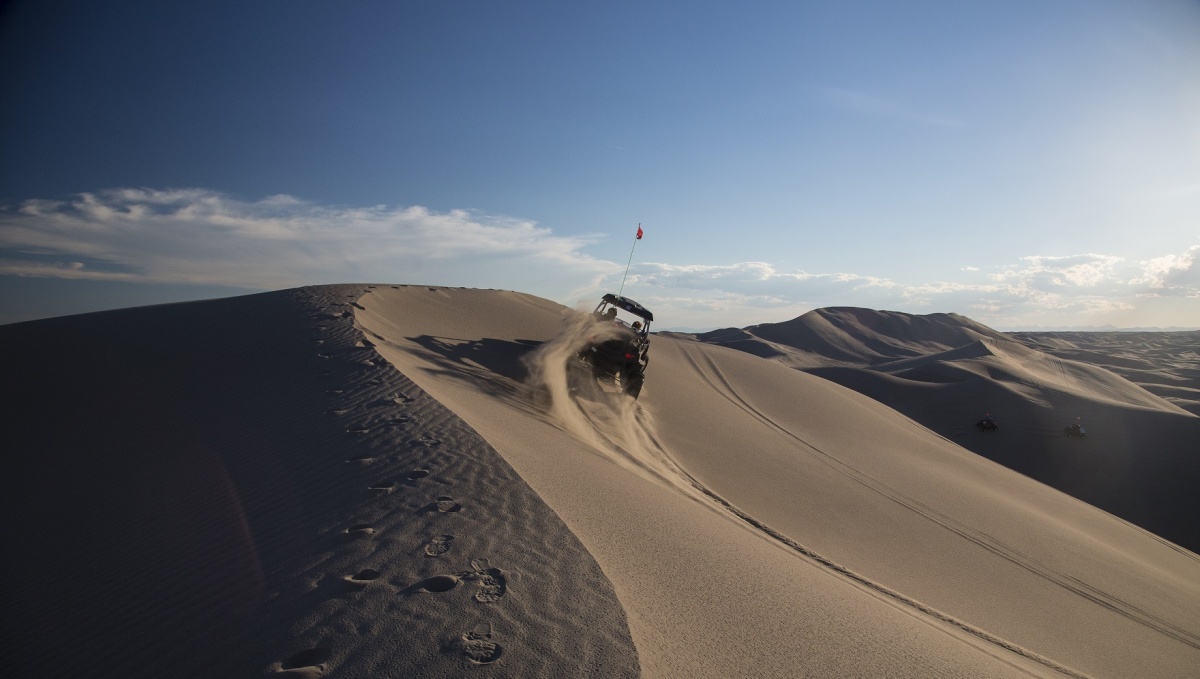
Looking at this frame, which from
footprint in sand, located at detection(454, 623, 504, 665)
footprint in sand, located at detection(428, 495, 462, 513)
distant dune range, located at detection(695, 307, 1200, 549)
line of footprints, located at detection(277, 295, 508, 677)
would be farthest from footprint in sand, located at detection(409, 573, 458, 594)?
distant dune range, located at detection(695, 307, 1200, 549)

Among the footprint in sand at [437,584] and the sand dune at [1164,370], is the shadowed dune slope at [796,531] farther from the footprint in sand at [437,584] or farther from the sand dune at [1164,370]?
the sand dune at [1164,370]

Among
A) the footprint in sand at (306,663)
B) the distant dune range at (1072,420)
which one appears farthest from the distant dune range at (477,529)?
the distant dune range at (1072,420)

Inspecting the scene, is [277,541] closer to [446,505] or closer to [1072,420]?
[446,505]

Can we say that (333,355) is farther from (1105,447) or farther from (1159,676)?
(1105,447)

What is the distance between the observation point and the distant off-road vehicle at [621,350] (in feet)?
41.0

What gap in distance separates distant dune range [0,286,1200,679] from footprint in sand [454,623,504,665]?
13 mm

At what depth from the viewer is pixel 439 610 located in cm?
321

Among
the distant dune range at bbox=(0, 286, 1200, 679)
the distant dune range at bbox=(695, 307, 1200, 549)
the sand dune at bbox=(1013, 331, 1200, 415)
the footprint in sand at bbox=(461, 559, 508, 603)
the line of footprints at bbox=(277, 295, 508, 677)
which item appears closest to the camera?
the line of footprints at bbox=(277, 295, 508, 677)

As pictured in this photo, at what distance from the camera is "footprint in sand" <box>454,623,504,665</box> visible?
2.85m

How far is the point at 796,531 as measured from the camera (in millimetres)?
7699

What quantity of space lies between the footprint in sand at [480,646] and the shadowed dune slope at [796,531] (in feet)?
2.62

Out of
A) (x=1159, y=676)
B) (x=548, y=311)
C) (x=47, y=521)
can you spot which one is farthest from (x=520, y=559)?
(x=548, y=311)

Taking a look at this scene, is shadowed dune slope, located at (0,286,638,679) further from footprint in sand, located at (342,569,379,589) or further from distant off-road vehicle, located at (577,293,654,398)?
distant off-road vehicle, located at (577,293,654,398)

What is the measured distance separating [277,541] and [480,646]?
2.20m
